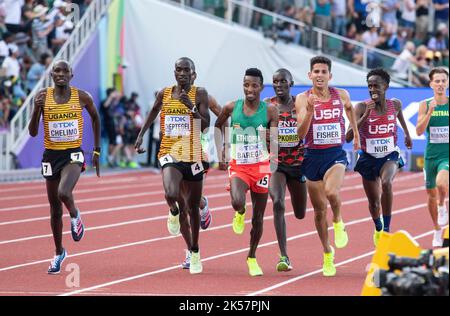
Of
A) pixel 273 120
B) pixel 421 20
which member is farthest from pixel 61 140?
pixel 421 20

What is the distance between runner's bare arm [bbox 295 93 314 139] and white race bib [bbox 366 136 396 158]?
1.84 metres

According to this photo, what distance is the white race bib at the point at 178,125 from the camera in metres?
12.4

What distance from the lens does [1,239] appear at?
15.5 m

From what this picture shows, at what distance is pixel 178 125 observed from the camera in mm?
12469

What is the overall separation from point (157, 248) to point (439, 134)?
145 inches

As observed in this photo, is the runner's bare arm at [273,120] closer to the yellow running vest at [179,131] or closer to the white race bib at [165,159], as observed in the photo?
the yellow running vest at [179,131]

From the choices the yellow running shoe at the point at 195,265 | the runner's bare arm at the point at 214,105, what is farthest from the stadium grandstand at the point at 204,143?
the runner's bare arm at the point at 214,105

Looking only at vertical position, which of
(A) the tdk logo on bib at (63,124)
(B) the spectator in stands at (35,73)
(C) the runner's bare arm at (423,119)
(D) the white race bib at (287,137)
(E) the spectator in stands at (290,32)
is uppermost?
(E) the spectator in stands at (290,32)

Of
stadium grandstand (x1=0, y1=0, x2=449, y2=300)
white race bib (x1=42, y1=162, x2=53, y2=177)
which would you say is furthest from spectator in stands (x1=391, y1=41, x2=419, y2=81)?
white race bib (x1=42, y1=162, x2=53, y2=177)

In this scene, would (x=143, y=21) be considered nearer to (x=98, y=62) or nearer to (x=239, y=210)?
(x=98, y=62)

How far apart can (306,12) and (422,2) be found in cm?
355

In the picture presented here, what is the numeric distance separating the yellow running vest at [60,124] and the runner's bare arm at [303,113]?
2.36 meters
